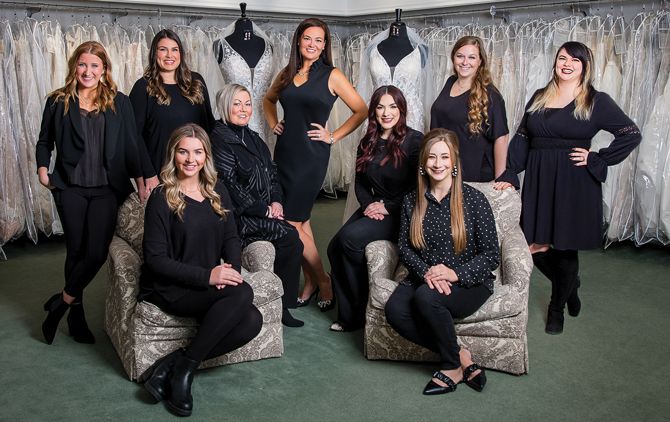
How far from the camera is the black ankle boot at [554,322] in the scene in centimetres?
369

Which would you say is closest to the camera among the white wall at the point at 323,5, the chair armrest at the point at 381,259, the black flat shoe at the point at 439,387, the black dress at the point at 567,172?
the black flat shoe at the point at 439,387

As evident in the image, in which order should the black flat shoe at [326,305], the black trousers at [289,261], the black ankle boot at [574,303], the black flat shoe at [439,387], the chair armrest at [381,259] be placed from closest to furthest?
the black flat shoe at [439,387]
the chair armrest at [381,259]
the black trousers at [289,261]
the black ankle boot at [574,303]
the black flat shoe at [326,305]

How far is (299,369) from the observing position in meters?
3.29

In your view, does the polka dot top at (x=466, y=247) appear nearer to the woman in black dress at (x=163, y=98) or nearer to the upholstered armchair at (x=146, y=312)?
the upholstered armchair at (x=146, y=312)

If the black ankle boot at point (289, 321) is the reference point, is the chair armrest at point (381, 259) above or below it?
above

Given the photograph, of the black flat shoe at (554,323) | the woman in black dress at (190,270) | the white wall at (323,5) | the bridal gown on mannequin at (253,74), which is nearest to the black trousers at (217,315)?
the woman in black dress at (190,270)

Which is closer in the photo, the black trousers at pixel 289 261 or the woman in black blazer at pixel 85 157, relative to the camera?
the woman in black blazer at pixel 85 157

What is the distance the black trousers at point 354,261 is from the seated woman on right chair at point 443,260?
0.30 metres

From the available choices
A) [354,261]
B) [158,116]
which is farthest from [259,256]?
[158,116]

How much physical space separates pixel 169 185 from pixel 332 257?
103cm

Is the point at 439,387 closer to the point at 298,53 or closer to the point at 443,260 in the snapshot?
the point at 443,260

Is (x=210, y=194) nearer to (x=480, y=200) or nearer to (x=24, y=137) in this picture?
(x=480, y=200)

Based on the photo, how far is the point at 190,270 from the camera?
294 centimetres

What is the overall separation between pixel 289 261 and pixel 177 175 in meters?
0.88
